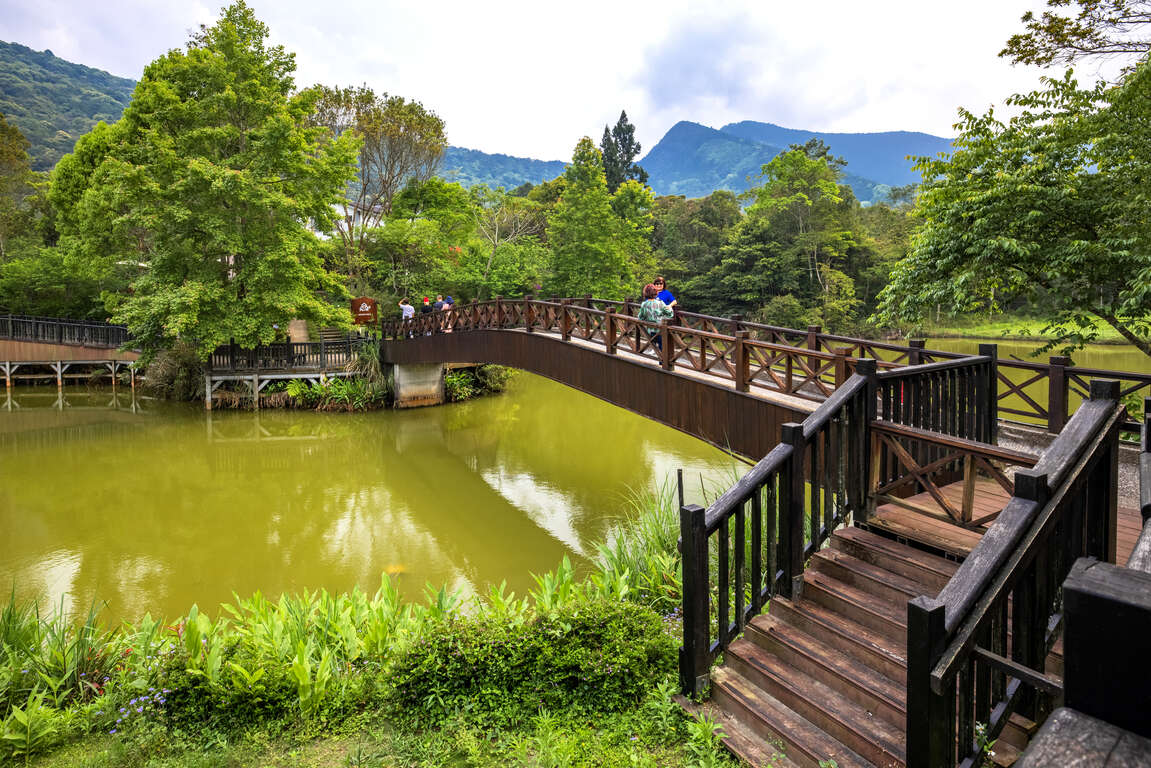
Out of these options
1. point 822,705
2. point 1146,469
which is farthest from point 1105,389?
point 822,705

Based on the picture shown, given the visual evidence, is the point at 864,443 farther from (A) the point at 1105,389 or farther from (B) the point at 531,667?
(B) the point at 531,667

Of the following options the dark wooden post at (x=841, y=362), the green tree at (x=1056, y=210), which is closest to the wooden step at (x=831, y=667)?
the dark wooden post at (x=841, y=362)

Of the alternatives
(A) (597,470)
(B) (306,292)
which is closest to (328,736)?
(A) (597,470)

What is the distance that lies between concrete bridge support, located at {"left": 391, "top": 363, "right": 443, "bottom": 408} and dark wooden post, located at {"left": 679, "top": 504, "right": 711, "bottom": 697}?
17.5m

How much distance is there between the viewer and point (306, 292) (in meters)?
19.0

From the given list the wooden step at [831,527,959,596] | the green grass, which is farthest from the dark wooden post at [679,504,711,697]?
the green grass

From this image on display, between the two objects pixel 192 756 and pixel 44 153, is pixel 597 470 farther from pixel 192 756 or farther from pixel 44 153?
pixel 44 153

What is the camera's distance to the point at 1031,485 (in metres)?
2.73

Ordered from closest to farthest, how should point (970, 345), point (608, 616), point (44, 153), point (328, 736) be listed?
point (328, 736) < point (608, 616) < point (970, 345) < point (44, 153)

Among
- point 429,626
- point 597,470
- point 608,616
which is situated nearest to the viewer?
point 608,616

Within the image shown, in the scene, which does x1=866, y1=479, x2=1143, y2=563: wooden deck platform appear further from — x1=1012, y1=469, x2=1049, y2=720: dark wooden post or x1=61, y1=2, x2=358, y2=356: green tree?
x1=61, y1=2, x2=358, y2=356: green tree

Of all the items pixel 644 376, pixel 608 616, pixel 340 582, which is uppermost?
pixel 644 376

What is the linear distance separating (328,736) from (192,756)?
0.77m

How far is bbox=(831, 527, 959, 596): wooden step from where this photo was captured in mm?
3773
